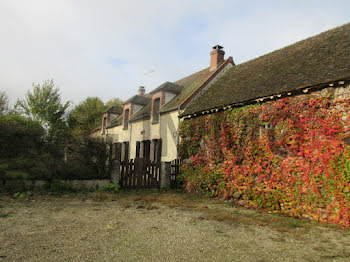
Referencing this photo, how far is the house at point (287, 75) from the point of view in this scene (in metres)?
7.84

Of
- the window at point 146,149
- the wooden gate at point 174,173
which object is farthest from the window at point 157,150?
the wooden gate at point 174,173

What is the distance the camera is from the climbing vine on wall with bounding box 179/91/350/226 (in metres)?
6.71

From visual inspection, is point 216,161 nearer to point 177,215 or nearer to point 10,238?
point 177,215

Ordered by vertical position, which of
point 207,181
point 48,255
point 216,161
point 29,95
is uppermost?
point 29,95

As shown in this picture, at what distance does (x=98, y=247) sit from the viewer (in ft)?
13.3

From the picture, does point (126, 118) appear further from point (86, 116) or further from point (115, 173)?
point (86, 116)

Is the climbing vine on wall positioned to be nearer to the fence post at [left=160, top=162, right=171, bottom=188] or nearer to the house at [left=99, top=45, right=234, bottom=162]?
the fence post at [left=160, top=162, right=171, bottom=188]

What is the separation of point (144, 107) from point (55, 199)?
1312cm

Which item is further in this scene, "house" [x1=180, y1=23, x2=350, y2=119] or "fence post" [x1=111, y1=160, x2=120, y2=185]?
"fence post" [x1=111, y1=160, x2=120, y2=185]

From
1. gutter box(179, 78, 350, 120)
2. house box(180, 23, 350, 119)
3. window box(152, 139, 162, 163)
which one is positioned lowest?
window box(152, 139, 162, 163)

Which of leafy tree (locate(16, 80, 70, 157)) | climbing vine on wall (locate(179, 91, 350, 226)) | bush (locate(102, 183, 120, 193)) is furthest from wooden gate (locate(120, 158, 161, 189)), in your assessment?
leafy tree (locate(16, 80, 70, 157))

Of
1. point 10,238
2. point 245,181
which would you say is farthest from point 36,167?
point 245,181

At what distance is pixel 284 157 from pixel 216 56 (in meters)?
10.2

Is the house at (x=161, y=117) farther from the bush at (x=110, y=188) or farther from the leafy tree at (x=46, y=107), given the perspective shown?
the leafy tree at (x=46, y=107)
